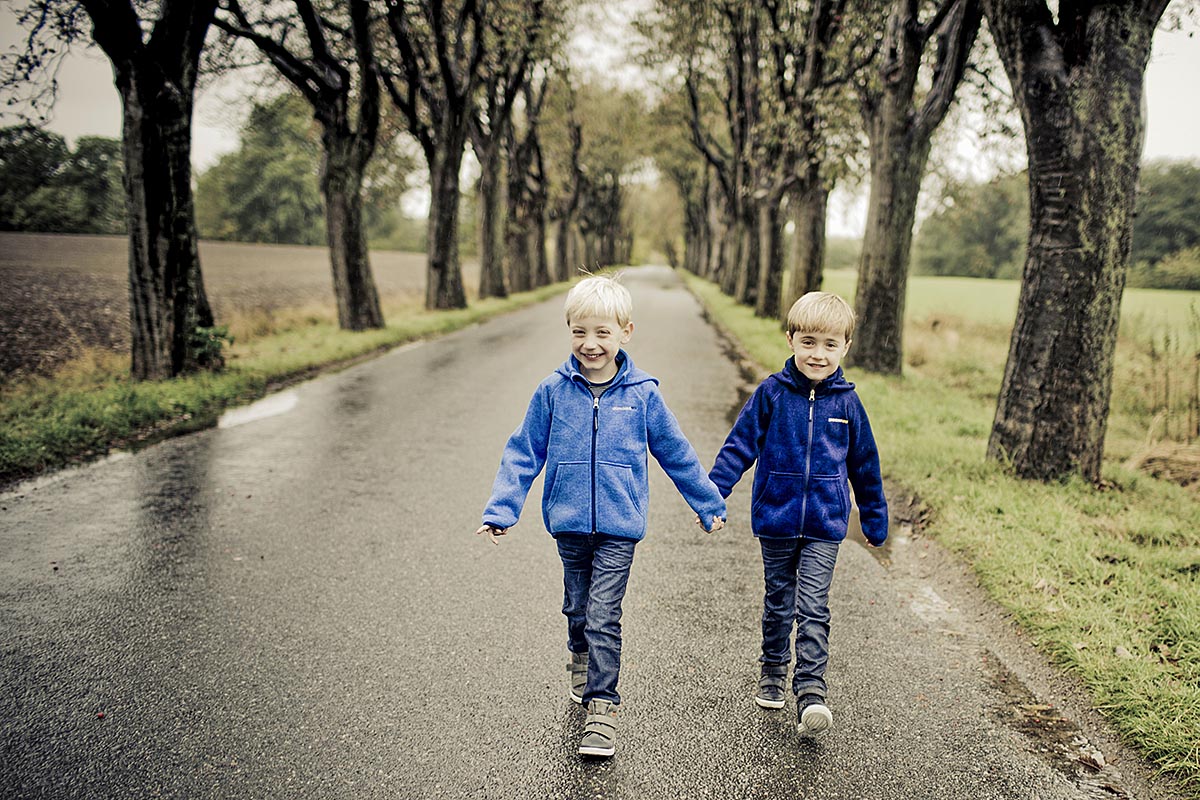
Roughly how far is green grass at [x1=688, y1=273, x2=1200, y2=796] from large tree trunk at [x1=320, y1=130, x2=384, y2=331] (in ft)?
35.0

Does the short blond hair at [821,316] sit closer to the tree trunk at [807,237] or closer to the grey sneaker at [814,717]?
the grey sneaker at [814,717]

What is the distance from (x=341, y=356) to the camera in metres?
11.9

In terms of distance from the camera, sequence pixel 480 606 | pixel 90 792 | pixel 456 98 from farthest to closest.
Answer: pixel 456 98, pixel 480 606, pixel 90 792

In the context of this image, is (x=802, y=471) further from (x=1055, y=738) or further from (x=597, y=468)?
(x=1055, y=738)

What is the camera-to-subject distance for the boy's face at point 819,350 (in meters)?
2.89

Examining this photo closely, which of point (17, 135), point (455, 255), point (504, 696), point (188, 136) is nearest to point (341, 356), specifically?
point (188, 136)

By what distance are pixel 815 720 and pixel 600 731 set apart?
81 cm

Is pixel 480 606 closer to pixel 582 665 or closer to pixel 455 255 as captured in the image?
pixel 582 665

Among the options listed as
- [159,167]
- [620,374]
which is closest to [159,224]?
[159,167]

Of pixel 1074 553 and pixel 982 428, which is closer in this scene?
pixel 1074 553

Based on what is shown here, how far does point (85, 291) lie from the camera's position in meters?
18.6

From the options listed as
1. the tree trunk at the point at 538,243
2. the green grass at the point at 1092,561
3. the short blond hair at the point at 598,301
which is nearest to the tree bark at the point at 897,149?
the green grass at the point at 1092,561

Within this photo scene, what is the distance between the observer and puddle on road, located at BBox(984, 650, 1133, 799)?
2.53m

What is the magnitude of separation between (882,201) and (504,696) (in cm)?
956
